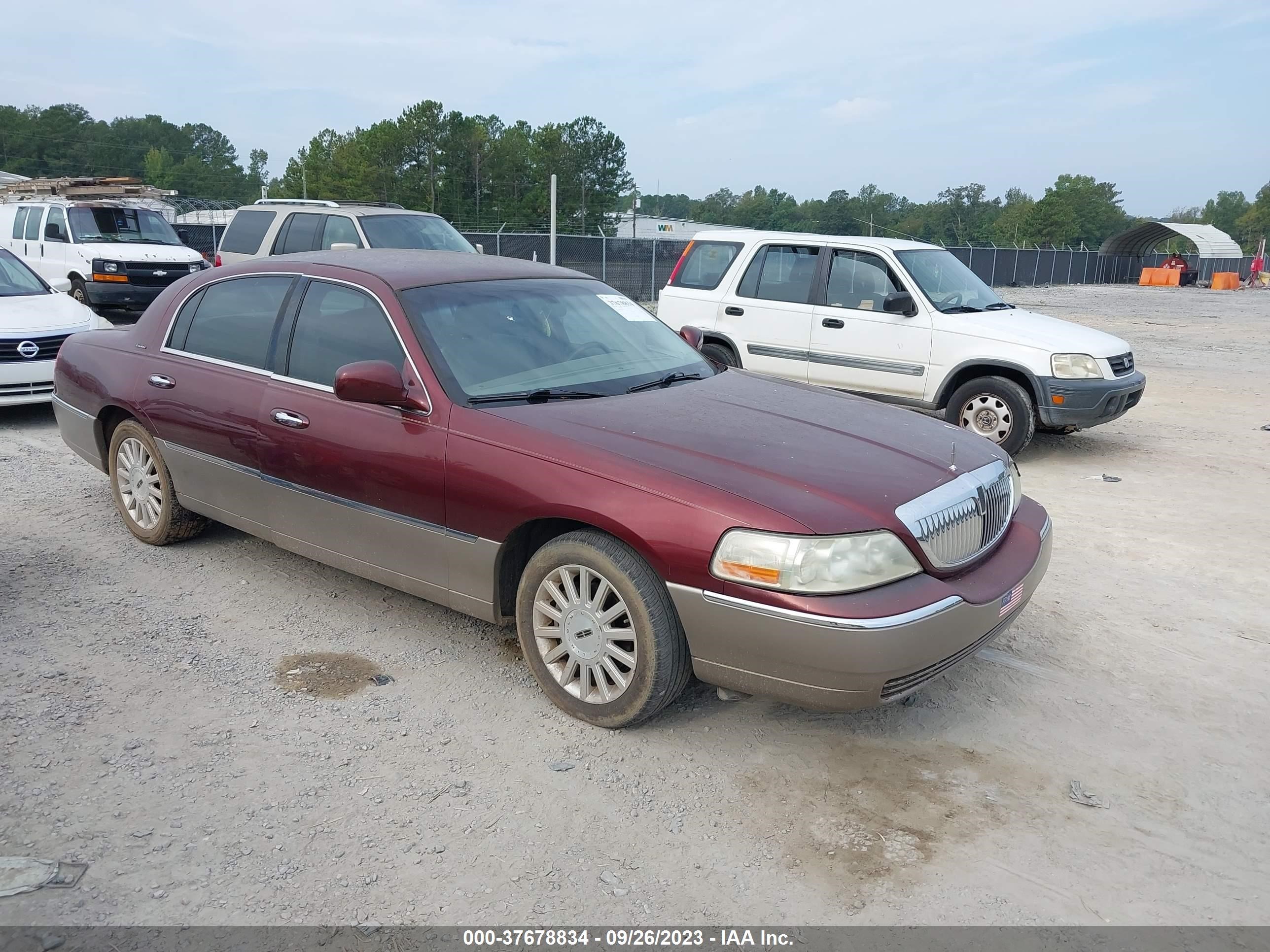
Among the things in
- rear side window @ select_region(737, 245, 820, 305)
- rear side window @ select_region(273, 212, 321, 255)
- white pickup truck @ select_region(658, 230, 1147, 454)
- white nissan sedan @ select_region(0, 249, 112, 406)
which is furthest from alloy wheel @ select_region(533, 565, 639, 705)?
rear side window @ select_region(273, 212, 321, 255)

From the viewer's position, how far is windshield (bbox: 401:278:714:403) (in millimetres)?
Result: 4086

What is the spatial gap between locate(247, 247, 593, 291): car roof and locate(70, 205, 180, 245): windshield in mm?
12567

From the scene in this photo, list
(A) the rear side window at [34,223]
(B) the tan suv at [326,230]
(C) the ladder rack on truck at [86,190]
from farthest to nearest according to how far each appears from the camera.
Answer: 1. (C) the ladder rack on truck at [86,190]
2. (A) the rear side window at [34,223]
3. (B) the tan suv at [326,230]

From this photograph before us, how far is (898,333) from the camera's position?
8.50 metres

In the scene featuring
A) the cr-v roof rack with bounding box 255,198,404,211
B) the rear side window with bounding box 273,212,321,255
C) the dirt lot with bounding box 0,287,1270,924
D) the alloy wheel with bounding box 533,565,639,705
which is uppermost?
the cr-v roof rack with bounding box 255,198,404,211

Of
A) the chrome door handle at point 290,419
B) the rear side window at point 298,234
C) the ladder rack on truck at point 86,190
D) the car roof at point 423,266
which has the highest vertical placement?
the ladder rack on truck at point 86,190

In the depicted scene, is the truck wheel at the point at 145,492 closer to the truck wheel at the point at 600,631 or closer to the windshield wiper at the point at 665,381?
the truck wheel at the point at 600,631

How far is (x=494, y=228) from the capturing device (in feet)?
107

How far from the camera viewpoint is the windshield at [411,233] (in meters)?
11.5

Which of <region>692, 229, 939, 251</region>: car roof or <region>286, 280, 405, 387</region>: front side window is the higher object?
<region>692, 229, 939, 251</region>: car roof

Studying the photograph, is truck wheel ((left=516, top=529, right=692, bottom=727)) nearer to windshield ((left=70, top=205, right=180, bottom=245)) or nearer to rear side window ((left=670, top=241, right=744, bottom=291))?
rear side window ((left=670, top=241, right=744, bottom=291))

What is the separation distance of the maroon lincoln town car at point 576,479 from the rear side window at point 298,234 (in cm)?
667

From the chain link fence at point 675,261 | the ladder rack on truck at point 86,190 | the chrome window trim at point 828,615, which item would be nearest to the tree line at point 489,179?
the chain link fence at point 675,261

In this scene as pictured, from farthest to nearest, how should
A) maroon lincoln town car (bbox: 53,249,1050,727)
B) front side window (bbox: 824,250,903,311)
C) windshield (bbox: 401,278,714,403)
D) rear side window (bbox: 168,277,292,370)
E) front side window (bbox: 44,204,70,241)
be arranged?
front side window (bbox: 44,204,70,241), front side window (bbox: 824,250,903,311), rear side window (bbox: 168,277,292,370), windshield (bbox: 401,278,714,403), maroon lincoln town car (bbox: 53,249,1050,727)
